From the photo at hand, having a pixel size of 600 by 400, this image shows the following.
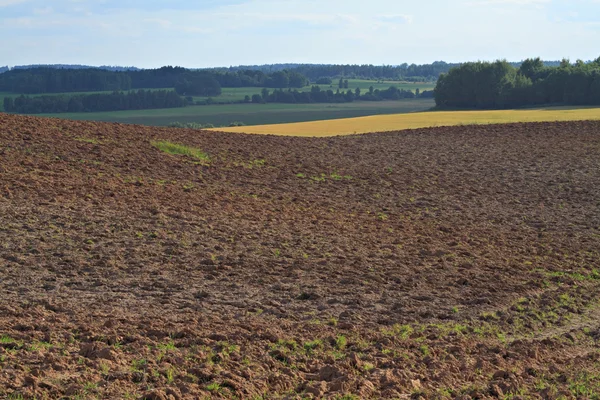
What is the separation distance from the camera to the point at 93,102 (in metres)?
97.3

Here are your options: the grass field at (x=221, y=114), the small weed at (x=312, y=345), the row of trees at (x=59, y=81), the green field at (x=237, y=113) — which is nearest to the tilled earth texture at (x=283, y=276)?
the small weed at (x=312, y=345)

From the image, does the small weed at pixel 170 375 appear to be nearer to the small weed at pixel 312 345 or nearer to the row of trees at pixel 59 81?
the small weed at pixel 312 345

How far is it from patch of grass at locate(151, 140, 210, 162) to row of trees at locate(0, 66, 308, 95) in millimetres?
98281

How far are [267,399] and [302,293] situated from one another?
4334 mm

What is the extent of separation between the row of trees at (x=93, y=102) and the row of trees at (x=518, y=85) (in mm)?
41560

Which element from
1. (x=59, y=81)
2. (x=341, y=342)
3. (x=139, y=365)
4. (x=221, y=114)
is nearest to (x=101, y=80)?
(x=59, y=81)

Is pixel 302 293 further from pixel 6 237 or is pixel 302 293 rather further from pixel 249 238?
pixel 6 237

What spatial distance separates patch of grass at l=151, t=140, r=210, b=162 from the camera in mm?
24734

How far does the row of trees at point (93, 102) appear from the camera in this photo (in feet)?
300

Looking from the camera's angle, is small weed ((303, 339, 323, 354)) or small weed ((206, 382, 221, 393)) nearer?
small weed ((206, 382, 221, 393))

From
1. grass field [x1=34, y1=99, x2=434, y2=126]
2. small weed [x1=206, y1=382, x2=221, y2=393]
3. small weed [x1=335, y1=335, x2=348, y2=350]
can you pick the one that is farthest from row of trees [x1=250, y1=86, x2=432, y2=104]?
small weed [x1=206, y1=382, x2=221, y2=393]

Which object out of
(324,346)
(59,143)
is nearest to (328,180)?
(59,143)

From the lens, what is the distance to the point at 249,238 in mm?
14711

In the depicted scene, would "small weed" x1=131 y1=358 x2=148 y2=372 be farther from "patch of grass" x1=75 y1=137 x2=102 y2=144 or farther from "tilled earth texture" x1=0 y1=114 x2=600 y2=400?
"patch of grass" x1=75 y1=137 x2=102 y2=144
